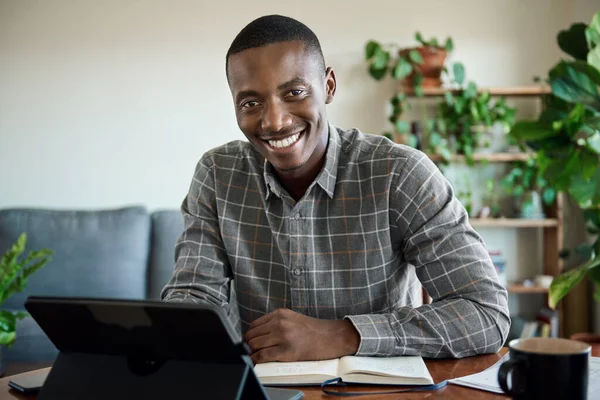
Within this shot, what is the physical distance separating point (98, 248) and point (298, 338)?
2557 millimetres

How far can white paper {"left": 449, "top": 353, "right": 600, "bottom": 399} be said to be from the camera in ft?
2.97

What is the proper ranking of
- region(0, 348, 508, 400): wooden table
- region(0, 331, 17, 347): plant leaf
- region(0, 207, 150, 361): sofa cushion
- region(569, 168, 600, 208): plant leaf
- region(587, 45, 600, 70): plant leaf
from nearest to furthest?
1. region(0, 348, 508, 400): wooden table
2. region(0, 331, 17, 347): plant leaf
3. region(587, 45, 600, 70): plant leaf
4. region(569, 168, 600, 208): plant leaf
5. region(0, 207, 150, 361): sofa cushion

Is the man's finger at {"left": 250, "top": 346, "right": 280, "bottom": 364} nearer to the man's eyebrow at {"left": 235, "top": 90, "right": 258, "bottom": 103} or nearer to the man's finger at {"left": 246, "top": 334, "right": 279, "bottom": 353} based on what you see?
the man's finger at {"left": 246, "top": 334, "right": 279, "bottom": 353}

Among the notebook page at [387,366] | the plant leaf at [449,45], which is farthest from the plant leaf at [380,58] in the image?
the notebook page at [387,366]

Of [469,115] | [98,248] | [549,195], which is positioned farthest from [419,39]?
[98,248]

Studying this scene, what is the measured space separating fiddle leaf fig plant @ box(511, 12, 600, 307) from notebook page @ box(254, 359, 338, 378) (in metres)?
1.44

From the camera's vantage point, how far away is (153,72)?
3.94 metres

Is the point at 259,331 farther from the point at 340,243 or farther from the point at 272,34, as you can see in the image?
the point at 272,34

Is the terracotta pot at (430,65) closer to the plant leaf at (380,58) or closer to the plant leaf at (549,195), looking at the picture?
the plant leaf at (380,58)

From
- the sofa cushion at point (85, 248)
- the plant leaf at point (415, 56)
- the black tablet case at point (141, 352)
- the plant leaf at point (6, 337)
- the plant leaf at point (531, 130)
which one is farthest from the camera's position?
the plant leaf at point (415, 56)

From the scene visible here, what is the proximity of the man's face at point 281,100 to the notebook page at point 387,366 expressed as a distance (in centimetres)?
48

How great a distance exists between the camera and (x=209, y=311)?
708 millimetres

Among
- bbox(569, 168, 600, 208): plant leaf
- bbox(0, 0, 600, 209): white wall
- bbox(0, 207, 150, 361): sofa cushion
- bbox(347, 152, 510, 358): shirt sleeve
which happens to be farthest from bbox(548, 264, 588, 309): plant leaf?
bbox(0, 207, 150, 361): sofa cushion

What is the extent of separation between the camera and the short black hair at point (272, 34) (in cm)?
133
